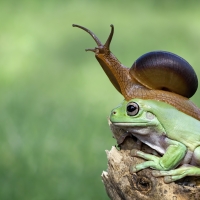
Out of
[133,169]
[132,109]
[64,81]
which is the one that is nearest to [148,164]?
[133,169]

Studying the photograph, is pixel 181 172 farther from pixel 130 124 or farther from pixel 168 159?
pixel 130 124

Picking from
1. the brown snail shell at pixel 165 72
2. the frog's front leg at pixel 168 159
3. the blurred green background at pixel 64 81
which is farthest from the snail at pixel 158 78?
the blurred green background at pixel 64 81

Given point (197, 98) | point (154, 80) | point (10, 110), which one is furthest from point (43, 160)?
point (154, 80)

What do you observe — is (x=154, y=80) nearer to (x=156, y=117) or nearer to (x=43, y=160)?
(x=156, y=117)

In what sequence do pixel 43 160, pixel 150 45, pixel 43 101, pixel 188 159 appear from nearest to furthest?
1. pixel 188 159
2. pixel 43 160
3. pixel 43 101
4. pixel 150 45

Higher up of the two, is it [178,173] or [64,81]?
[64,81]

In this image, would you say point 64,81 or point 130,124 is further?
point 64,81
